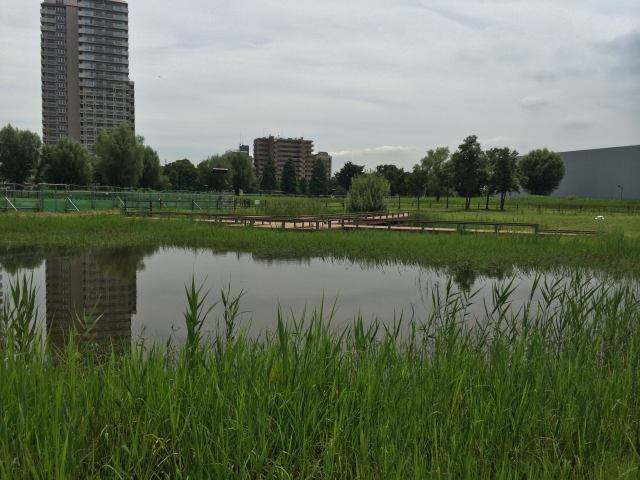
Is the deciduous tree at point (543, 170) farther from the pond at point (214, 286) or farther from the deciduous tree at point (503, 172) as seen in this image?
the pond at point (214, 286)

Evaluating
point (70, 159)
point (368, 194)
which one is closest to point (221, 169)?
point (70, 159)

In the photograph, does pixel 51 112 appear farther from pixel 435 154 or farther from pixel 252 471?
pixel 252 471

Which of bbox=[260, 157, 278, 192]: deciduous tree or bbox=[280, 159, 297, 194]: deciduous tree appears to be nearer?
bbox=[260, 157, 278, 192]: deciduous tree

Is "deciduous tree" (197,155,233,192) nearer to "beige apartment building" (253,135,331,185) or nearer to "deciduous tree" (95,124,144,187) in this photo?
"deciduous tree" (95,124,144,187)

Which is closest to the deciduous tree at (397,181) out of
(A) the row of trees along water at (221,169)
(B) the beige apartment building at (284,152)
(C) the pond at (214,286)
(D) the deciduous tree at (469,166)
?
(A) the row of trees along water at (221,169)

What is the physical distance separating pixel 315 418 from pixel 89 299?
24.3 ft

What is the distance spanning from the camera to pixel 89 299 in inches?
368

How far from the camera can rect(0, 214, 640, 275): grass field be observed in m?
14.2

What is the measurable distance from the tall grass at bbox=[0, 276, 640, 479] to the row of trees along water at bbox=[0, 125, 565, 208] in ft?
98.3

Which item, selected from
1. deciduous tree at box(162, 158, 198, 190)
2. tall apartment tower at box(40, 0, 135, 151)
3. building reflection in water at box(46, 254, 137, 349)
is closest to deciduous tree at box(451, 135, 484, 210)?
building reflection in water at box(46, 254, 137, 349)

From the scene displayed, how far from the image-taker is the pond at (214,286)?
779cm

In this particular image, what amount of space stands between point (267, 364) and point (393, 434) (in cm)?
100

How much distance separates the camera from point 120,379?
3.49 metres

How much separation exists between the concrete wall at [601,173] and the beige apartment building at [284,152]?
340ft
